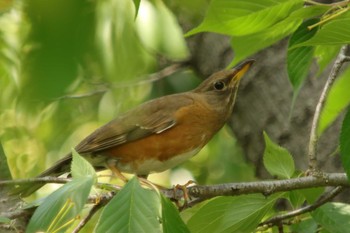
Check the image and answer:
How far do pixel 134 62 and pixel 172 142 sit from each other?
180 centimetres

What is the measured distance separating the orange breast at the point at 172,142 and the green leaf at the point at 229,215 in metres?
1.04

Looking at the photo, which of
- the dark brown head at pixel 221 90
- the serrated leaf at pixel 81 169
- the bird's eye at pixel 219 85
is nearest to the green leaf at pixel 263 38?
the serrated leaf at pixel 81 169

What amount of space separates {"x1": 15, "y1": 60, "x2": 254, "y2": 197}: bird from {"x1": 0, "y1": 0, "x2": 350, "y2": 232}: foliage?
0.91 feet

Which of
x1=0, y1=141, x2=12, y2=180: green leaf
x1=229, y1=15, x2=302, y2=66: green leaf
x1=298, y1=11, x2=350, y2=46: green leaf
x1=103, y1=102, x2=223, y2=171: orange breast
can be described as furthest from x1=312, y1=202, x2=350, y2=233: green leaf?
x1=0, y1=141, x2=12, y2=180: green leaf

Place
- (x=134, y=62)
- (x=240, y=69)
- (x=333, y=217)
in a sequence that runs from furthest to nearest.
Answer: (x=240, y=69) → (x=333, y=217) → (x=134, y=62)

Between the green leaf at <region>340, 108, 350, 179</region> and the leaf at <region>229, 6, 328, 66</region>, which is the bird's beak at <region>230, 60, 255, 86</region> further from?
the green leaf at <region>340, 108, 350, 179</region>

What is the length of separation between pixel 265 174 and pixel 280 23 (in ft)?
8.15

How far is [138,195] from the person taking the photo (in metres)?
1.77

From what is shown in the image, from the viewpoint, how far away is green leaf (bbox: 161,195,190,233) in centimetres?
180

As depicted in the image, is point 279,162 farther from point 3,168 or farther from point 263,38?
point 3,168

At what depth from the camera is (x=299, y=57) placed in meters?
2.41

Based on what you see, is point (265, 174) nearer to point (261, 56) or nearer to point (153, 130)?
point (261, 56)

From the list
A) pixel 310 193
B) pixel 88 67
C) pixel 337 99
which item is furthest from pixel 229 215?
pixel 88 67

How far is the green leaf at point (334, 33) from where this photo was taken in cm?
187
